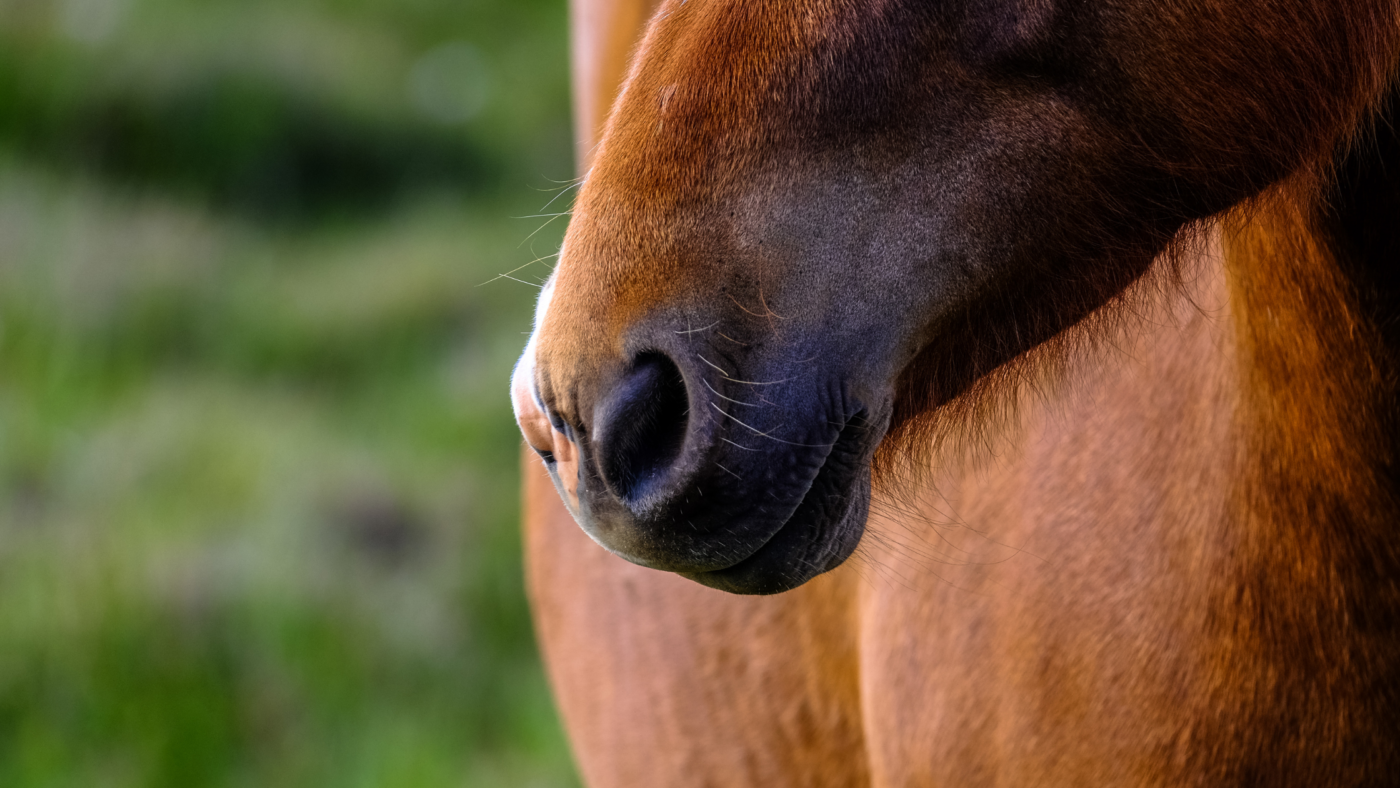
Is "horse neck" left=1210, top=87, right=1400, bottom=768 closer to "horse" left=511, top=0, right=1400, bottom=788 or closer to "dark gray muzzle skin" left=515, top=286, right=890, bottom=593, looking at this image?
"horse" left=511, top=0, right=1400, bottom=788

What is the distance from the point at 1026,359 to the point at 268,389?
148 inches

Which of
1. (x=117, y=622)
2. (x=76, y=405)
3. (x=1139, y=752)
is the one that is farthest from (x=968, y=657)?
(x=76, y=405)

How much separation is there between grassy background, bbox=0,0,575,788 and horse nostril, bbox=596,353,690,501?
7.44 feet

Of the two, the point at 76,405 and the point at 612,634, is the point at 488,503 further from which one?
the point at 612,634

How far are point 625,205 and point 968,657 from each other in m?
0.63

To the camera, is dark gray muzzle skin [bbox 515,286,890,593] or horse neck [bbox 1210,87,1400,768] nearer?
dark gray muzzle skin [bbox 515,286,890,593]

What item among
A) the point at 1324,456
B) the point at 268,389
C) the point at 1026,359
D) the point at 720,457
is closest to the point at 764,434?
the point at 720,457

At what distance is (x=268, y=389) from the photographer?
4.36 meters

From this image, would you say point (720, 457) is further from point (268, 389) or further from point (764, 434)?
point (268, 389)

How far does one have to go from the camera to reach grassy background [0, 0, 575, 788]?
3002mm

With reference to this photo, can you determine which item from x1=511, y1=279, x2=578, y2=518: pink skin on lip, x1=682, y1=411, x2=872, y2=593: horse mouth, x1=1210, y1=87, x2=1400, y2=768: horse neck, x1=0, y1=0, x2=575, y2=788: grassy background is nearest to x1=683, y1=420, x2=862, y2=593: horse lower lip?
x1=682, y1=411, x2=872, y2=593: horse mouth

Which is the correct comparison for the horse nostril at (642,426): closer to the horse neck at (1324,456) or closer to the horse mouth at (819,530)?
the horse mouth at (819,530)

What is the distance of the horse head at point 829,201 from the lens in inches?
32.4

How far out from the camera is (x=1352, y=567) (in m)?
1.02
